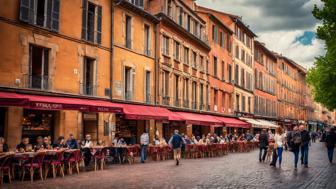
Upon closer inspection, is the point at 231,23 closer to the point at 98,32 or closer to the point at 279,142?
the point at 98,32

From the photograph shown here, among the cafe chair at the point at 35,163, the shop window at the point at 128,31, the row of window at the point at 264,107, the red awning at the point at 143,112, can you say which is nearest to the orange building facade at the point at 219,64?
the row of window at the point at 264,107

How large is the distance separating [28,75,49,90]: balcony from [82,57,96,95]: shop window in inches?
100

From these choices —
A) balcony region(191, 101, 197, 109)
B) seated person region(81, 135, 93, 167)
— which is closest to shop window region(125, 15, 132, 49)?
seated person region(81, 135, 93, 167)

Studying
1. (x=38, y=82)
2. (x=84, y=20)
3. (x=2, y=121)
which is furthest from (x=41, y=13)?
(x=2, y=121)

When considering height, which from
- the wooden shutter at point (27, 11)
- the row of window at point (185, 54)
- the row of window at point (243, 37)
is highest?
the row of window at point (243, 37)

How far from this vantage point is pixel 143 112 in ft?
72.6

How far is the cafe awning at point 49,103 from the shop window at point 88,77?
611mm

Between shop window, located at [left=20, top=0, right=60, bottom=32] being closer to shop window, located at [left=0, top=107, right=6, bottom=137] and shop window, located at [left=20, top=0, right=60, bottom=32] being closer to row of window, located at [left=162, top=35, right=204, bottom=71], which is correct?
shop window, located at [left=0, top=107, right=6, bottom=137]

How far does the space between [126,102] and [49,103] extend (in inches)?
299

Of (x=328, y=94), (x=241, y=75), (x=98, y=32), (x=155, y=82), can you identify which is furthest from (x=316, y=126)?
(x=98, y=32)

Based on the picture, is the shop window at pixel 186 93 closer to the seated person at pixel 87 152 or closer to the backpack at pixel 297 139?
the seated person at pixel 87 152

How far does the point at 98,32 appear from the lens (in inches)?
829

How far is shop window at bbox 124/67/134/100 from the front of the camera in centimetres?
2350

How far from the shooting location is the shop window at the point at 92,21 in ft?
66.5
